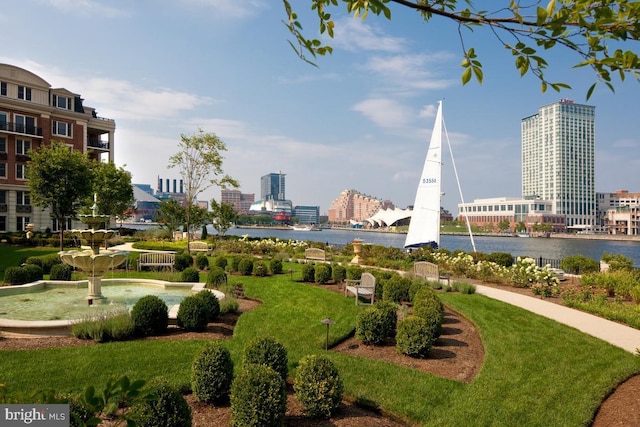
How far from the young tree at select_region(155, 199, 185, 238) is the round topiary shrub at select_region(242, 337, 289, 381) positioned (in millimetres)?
33016

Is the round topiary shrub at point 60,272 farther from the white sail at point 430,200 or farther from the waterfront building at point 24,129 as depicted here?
the waterfront building at point 24,129

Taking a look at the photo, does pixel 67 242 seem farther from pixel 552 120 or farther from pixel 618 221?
pixel 552 120

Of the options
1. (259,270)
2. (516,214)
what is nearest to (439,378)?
(259,270)

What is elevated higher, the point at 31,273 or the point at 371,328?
the point at 31,273

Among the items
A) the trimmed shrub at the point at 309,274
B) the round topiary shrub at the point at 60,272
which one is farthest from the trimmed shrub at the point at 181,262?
the trimmed shrub at the point at 309,274

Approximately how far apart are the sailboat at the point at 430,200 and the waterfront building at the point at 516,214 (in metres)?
117

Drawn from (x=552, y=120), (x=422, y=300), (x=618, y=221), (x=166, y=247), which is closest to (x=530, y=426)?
(x=422, y=300)

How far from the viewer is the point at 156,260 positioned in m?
18.9

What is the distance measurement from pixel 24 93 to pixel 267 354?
48.3m

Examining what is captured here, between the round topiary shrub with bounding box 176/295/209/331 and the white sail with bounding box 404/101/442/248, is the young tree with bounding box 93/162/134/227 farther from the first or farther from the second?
the round topiary shrub with bounding box 176/295/209/331

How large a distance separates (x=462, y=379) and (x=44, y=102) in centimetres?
5011

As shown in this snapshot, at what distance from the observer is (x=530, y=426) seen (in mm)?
5266

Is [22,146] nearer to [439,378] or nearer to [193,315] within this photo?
[193,315]
